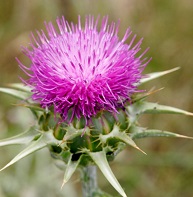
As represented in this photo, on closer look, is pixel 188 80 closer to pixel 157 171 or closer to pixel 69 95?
pixel 157 171

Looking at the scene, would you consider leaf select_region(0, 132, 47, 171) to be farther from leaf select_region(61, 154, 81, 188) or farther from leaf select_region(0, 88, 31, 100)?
leaf select_region(0, 88, 31, 100)

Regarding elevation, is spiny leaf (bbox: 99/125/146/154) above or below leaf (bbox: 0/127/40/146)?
above

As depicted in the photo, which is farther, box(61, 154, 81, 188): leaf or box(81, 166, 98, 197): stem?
box(81, 166, 98, 197): stem

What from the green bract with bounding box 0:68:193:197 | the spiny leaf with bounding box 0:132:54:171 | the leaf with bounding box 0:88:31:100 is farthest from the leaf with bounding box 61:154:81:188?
the leaf with bounding box 0:88:31:100

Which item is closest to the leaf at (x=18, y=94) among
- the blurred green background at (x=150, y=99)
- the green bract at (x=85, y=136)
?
the green bract at (x=85, y=136)

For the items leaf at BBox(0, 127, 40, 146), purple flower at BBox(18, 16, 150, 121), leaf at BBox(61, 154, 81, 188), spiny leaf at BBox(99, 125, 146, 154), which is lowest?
leaf at BBox(61, 154, 81, 188)
